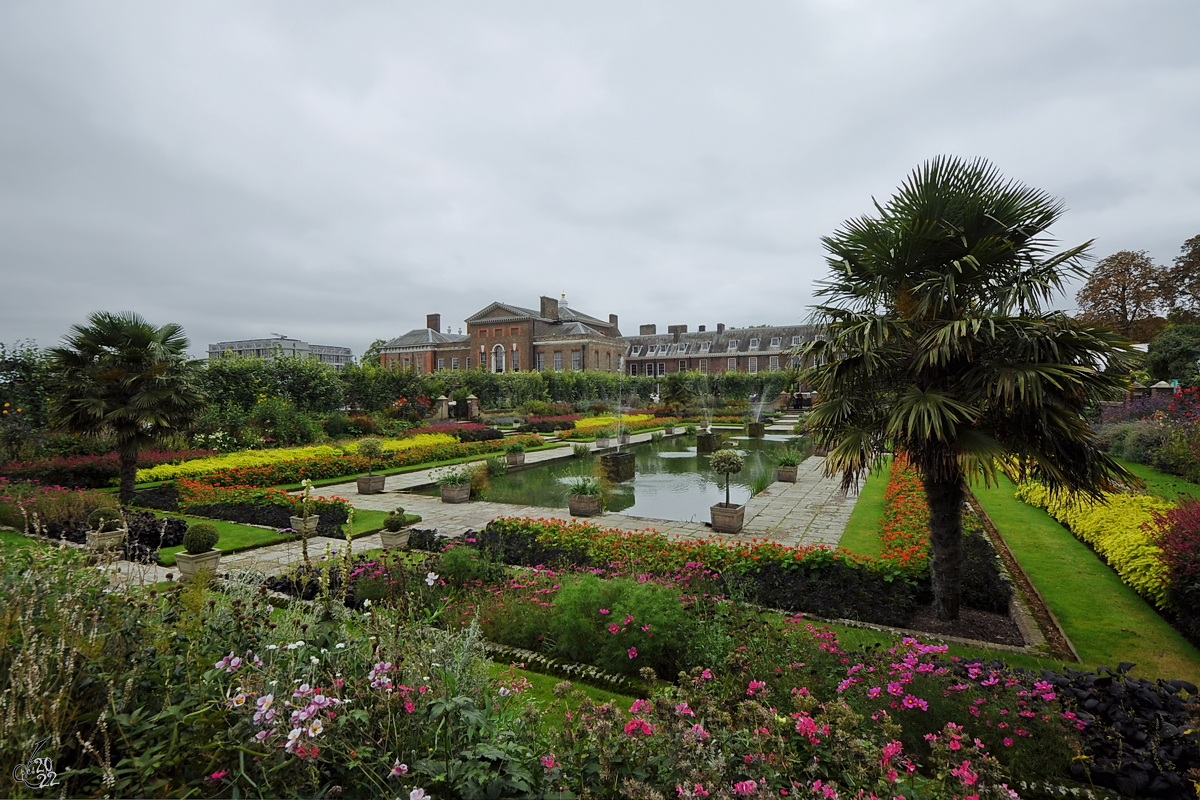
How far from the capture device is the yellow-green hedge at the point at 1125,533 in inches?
197

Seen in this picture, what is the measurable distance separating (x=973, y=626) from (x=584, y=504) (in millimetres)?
5928

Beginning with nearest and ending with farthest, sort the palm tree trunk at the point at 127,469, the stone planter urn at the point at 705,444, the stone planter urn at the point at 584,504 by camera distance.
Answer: the palm tree trunk at the point at 127,469, the stone planter urn at the point at 584,504, the stone planter urn at the point at 705,444

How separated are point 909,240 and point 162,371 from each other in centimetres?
1119

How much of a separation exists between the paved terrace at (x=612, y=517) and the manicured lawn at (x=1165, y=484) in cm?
482

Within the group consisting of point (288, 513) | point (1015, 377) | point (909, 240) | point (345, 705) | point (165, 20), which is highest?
point (165, 20)

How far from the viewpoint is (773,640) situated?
3764 mm

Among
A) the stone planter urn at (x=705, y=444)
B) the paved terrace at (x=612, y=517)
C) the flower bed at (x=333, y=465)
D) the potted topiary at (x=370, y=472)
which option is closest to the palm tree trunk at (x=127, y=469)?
the flower bed at (x=333, y=465)

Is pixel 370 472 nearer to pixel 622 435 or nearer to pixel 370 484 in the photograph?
pixel 370 484

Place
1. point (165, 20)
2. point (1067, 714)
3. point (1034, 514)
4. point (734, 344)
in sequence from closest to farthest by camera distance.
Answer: point (1067, 714)
point (165, 20)
point (1034, 514)
point (734, 344)

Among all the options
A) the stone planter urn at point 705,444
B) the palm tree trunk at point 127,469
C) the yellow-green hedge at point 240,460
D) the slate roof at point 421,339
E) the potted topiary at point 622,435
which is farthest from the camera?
the slate roof at point 421,339

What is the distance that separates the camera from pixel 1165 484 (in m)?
9.70

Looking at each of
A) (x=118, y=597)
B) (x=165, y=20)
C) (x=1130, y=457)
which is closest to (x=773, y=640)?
(x=118, y=597)

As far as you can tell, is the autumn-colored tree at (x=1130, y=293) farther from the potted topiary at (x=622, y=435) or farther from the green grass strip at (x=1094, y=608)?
the green grass strip at (x=1094, y=608)

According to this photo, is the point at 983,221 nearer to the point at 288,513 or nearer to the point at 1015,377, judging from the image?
the point at 1015,377
